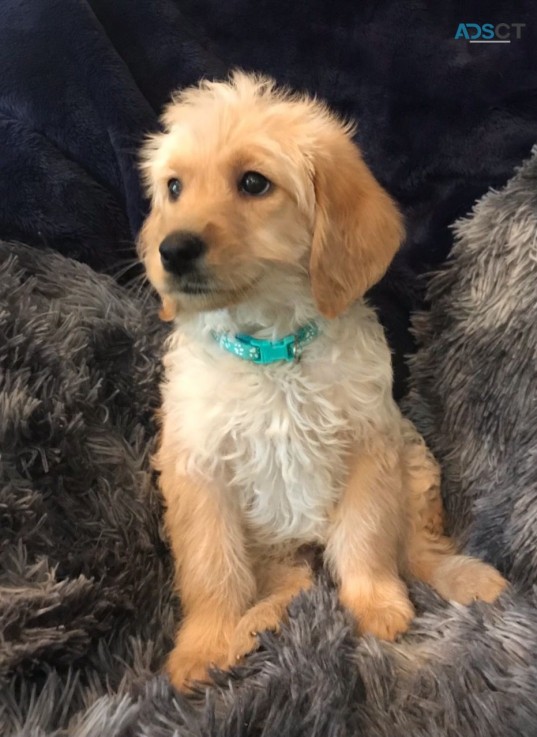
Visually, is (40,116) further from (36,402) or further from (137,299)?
(36,402)

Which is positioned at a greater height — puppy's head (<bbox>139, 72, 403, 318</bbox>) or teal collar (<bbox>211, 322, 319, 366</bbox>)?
puppy's head (<bbox>139, 72, 403, 318</bbox>)

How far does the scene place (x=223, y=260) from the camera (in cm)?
138

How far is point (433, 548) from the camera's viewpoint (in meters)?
1.76

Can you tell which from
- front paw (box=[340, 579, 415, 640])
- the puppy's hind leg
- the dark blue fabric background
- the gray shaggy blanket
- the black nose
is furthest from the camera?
the dark blue fabric background

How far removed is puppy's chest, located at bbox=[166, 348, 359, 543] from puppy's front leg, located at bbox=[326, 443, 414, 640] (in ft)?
0.18

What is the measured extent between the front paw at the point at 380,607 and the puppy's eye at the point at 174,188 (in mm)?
835

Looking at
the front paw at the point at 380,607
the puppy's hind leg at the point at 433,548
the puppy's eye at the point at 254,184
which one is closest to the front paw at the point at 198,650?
the front paw at the point at 380,607

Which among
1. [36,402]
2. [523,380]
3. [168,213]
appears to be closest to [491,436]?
[523,380]

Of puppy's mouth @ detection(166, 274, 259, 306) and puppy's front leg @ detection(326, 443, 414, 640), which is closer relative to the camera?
puppy's mouth @ detection(166, 274, 259, 306)

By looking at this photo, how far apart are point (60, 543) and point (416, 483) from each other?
2.49 feet

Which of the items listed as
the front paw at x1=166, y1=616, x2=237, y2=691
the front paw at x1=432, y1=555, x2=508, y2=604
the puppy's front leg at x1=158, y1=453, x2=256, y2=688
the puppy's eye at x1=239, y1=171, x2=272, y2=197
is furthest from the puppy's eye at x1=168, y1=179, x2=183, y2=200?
the front paw at x1=432, y1=555, x2=508, y2=604

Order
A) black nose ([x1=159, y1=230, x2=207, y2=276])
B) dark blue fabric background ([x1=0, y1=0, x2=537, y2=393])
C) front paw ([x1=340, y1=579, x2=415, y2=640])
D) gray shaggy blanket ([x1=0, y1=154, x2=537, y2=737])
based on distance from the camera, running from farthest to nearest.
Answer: dark blue fabric background ([x1=0, y1=0, x2=537, y2=393]) < front paw ([x1=340, y1=579, x2=415, y2=640]) < black nose ([x1=159, y1=230, x2=207, y2=276]) < gray shaggy blanket ([x1=0, y1=154, x2=537, y2=737])

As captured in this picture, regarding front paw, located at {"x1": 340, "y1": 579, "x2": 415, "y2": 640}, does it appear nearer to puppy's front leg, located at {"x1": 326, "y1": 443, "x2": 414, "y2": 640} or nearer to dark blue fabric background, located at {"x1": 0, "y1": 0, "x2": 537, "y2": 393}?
puppy's front leg, located at {"x1": 326, "y1": 443, "x2": 414, "y2": 640}

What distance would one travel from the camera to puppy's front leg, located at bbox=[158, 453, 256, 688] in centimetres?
152
